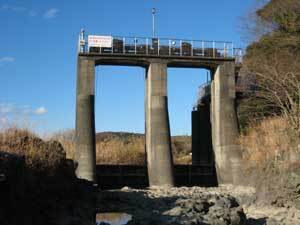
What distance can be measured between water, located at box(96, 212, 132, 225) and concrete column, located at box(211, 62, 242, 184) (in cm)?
2010

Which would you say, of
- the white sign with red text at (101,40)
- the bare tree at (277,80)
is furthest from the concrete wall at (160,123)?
the bare tree at (277,80)

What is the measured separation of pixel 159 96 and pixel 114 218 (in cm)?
2219

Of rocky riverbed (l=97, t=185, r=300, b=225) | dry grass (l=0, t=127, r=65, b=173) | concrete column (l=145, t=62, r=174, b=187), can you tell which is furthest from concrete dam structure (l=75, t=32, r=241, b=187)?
dry grass (l=0, t=127, r=65, b=173)

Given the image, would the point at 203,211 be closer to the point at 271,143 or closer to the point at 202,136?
the point at 271,143

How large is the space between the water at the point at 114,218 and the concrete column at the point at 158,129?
696 inches

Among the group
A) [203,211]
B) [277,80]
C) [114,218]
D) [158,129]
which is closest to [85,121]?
[158,129]

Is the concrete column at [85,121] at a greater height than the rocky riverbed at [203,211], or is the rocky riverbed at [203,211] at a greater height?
the concrete column at [85,121]

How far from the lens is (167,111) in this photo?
46.6 m

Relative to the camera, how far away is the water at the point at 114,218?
24.0 meters

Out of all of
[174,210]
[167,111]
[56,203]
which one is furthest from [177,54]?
[56,203]

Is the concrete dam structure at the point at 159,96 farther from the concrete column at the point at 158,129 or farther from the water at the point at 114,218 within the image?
the water at the point at 114,218

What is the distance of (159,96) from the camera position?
152 feet

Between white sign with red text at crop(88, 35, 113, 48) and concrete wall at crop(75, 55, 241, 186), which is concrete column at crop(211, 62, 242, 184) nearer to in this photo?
concrete wall at crop(75, 55, 241, 186)

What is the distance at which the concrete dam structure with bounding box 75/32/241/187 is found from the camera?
4469 centimetres
